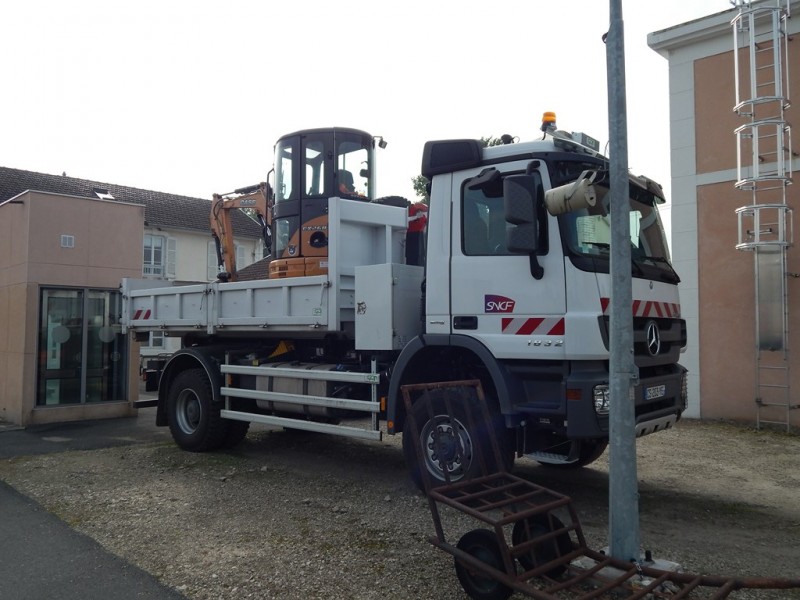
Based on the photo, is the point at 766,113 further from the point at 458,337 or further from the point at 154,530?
the point at 154,530

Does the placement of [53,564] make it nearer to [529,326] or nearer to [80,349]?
[529,326]

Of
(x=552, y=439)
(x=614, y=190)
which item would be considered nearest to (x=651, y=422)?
(x=552, y=439)

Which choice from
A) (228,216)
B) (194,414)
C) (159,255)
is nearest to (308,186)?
(228,216)

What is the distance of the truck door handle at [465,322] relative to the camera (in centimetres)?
584

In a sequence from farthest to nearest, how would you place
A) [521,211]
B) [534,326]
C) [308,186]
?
[308,186], [534,326], [521,211]

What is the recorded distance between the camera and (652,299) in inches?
228

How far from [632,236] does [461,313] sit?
5.52ft

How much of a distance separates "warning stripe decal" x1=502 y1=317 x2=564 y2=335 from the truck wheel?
4.43 meters

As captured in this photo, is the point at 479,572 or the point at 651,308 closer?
the point at 479,572

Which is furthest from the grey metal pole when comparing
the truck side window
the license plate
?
the truck side window

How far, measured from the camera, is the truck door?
17.8 feet

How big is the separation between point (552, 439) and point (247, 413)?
391cm

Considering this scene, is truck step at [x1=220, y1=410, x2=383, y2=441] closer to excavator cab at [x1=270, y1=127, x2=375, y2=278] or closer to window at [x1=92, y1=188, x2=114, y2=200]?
excavator cab at [x1=270, y1=127, x2=375, y2=278]

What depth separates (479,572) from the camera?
12.8 feet
